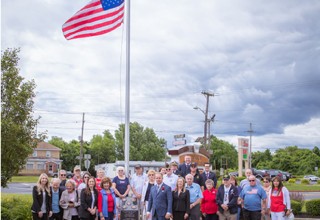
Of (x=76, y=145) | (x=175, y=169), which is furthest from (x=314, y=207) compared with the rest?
(x=76, y=145)

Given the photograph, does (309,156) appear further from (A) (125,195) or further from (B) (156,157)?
(A) (125,195)

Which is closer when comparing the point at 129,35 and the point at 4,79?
the point at 129,35

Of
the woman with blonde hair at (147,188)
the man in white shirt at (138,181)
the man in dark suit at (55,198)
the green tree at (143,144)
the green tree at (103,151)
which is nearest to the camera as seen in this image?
the man in dark suit at (55,198)

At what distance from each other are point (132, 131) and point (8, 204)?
7272cm

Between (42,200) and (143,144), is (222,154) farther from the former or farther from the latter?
(42,200)

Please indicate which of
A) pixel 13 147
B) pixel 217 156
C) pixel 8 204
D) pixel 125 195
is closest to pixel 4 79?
pixel 13 147

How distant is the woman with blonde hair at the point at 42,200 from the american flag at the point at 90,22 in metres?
4.00

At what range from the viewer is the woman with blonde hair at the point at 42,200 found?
11.5m

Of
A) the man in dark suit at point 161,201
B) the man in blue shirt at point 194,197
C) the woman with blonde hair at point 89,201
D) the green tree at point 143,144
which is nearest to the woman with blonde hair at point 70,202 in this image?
the woman with blonde hair at point 89,201

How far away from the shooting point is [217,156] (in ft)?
366

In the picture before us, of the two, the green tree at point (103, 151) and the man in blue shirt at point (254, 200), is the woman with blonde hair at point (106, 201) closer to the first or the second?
the man in blue shirt at point (254, 200)

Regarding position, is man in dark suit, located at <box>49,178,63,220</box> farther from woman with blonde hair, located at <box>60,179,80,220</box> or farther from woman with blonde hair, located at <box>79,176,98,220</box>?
woman with blonde hair, located at <box>79,176,98,220</box>

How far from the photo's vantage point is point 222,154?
112 m

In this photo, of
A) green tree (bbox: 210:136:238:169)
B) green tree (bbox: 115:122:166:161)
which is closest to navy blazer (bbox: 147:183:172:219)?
→ green tree (bbox: 115:122:166:161)
